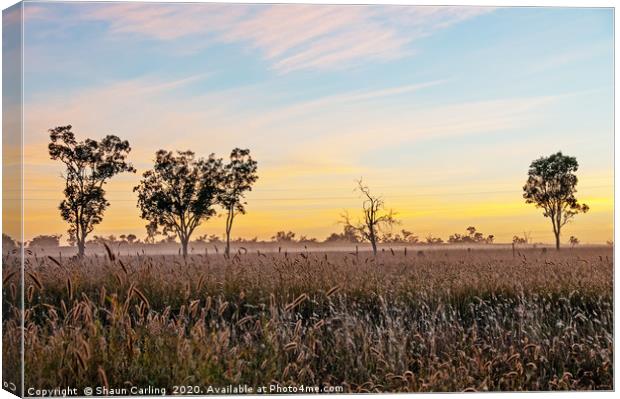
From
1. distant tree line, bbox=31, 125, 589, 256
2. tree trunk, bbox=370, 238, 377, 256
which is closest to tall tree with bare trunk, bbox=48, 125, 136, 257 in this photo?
distant tree line, bbox=31, 125, 589, 256

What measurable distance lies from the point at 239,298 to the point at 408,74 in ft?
9.26

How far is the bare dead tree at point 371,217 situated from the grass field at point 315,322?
53 centimetres

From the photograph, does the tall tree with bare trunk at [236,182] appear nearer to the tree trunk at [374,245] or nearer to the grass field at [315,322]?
the grass field at [315,322]

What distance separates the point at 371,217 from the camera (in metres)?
9.11

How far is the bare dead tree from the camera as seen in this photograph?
8.95 metres

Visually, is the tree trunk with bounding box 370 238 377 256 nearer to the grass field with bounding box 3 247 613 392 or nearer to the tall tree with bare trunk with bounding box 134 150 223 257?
the grass field with bounding box 3 247 613 392

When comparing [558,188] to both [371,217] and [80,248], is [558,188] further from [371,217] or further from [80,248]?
[80,248]

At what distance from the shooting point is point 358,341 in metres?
8.72

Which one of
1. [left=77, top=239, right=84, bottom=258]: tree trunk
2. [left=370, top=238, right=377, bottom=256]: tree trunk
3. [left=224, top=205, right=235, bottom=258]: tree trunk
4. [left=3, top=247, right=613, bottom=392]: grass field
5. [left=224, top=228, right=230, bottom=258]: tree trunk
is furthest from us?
[left=370, top=238, right=377, bottom=256]: tree trunk

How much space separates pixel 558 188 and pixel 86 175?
4639 mm

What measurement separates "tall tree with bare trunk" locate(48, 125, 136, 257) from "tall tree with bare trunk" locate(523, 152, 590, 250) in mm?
4100

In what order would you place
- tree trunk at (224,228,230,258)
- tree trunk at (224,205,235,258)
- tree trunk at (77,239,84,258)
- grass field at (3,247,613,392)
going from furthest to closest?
tree trunk at (224,228,230,258) → tree trunk at (224,205,235,258) → tree trunk at (77,239,84,258) → grass field at (3,247,613,392)

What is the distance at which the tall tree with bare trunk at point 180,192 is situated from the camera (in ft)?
29.6

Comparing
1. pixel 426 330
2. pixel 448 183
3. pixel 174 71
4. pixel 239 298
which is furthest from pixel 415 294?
pixel 174 71
